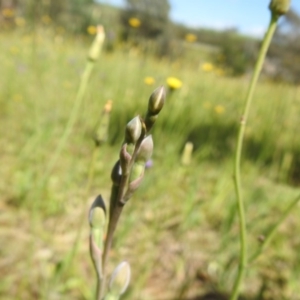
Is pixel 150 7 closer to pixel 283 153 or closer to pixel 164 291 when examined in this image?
pixel 283 153

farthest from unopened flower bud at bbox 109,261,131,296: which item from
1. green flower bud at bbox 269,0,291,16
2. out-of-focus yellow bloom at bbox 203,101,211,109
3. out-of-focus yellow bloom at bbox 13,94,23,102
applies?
out-of-focus yellow bloom at bbox 203,101,211,109

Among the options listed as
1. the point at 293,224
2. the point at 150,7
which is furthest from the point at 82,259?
the point at 150,7

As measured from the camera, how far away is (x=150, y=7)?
822cm

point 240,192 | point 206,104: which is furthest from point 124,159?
point 206,104

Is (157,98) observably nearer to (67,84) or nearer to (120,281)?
(120,281)

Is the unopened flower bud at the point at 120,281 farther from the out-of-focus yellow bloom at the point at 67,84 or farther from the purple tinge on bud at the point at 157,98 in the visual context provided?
the out-of-focus yellow bloom at the point at 67,84

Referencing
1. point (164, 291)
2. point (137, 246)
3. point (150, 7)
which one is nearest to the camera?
point (164, 291)

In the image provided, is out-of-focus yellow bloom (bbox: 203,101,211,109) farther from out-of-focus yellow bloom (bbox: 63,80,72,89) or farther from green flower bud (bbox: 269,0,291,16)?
green flower bud (bbox: 269,0,291,16)

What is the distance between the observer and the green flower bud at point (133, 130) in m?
0.22

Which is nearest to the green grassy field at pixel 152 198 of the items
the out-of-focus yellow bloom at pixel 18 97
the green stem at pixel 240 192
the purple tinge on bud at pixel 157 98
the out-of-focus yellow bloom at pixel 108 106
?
the out-of-focus yellow bloom at pixel 18 97

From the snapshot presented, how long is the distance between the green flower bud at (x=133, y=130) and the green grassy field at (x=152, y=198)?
0.36 meters

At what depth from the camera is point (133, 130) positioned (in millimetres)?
227

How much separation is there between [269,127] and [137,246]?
4.06ft

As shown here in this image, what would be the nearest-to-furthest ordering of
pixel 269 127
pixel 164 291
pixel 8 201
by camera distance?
pixel 164 291 → pixel 8 201 → pixel 269 127
